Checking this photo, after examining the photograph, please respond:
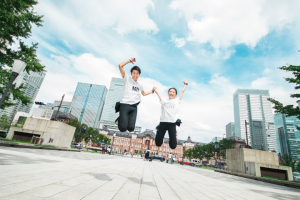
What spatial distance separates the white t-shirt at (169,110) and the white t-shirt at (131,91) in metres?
1.09

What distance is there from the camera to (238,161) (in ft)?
56.7

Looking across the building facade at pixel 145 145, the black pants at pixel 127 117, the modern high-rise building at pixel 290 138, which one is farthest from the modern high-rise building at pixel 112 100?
the black pants at pixel 127 117

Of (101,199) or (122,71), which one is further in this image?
(122,71)

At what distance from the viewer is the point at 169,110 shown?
554 cm

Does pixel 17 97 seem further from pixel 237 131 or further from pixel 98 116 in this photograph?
pixel 98 116

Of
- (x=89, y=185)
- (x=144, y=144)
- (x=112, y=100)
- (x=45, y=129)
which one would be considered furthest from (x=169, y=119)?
(x=112, y=100)

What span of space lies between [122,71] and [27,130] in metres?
18.6

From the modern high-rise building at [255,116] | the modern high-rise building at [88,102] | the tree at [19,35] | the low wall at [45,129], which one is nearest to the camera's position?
the tree at [19,35]

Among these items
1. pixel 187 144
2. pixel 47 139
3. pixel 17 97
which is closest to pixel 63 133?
pixel 47 139

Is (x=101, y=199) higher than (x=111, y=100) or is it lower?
lower

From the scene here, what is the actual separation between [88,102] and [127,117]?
196 metres

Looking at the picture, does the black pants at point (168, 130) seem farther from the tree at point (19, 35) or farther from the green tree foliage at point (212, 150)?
the green tree foliage at point (212, 150)

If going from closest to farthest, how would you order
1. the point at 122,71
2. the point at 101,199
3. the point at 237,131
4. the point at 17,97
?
the point at 101,199
the point at 122,71
the point at 17,97
the point at 237,131

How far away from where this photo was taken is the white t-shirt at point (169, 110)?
545cm
